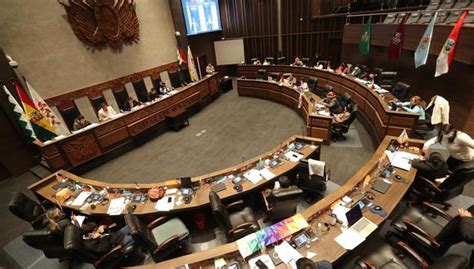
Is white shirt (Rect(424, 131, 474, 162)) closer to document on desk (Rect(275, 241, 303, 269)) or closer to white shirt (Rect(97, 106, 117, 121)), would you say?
document on desk (Rect(275, 241, 303, 269))

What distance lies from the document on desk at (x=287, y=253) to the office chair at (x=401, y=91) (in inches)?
231

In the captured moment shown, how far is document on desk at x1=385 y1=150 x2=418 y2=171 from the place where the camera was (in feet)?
11.8

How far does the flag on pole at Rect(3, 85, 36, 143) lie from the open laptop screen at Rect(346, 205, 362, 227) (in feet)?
24.9

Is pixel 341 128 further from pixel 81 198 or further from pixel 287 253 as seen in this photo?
pixel 81 198

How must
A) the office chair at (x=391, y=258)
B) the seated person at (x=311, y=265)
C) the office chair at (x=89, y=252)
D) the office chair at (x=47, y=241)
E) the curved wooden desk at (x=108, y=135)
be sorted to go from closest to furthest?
the seated person at (x=311, y=265) → the office chair at (x=391, y=258) → the office chair at (x=89, y=252) → the office chair at (x=47, y=241) → the curved wooden desk at (x=108, y=135)

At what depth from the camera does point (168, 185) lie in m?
3.87

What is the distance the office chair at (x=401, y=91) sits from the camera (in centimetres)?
611

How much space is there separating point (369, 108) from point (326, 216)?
4.90 m

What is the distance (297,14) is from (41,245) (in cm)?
1251

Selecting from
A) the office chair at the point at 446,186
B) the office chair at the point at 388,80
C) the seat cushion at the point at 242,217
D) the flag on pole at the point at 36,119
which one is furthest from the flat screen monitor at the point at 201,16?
the office chair at the point at 446,186

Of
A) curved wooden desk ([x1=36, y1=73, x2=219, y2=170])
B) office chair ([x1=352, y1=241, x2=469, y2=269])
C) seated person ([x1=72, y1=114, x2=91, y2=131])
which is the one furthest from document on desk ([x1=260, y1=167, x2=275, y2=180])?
seated person ([x1=72, y1=114, x2=91, y2=131])

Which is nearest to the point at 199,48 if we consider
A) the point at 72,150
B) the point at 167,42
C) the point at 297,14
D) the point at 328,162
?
the point at 167,42

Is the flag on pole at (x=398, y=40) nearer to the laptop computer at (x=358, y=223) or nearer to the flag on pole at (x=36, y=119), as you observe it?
the laptop computer at (x=358, y=223)

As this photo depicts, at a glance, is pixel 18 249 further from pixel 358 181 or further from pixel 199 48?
pixel 199 48
